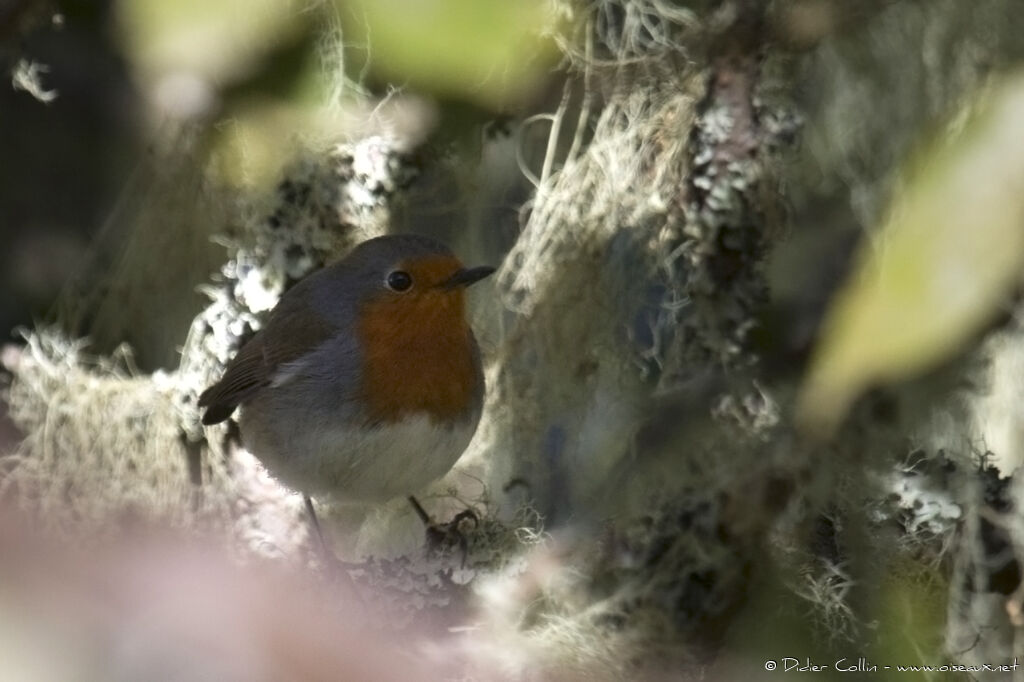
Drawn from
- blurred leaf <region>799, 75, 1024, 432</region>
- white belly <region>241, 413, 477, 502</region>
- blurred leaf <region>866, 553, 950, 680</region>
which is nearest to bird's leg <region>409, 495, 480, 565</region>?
white belly <region>241, 413, 477, 502</region>

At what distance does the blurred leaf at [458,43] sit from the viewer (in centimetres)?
308

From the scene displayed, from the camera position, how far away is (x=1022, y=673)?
2627 millimetres

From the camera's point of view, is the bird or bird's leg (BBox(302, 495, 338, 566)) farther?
bird's leg (BBox(302, 495, 338, 566))

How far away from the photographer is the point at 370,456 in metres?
3.06

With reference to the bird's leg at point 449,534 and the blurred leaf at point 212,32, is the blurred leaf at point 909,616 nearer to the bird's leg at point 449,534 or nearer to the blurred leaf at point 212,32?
the bird's leg at point 449,534

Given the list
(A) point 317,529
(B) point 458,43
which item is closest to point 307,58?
(B) point 458,43

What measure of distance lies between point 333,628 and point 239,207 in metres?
3.13

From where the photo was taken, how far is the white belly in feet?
9.95

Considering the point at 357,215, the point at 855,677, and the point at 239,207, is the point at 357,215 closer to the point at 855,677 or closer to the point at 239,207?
the point at 239,207

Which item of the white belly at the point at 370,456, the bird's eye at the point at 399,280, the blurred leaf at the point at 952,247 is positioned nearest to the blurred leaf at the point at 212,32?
the bird's eye at the point at 399,280

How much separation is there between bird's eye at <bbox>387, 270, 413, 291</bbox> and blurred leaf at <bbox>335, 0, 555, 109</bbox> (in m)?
0.60

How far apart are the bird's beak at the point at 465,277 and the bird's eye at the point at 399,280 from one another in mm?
90

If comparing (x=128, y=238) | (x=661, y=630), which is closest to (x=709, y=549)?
(x=661, y=630)

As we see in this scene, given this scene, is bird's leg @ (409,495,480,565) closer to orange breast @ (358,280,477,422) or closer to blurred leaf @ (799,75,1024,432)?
orange breast @ (358,280,477,422)
